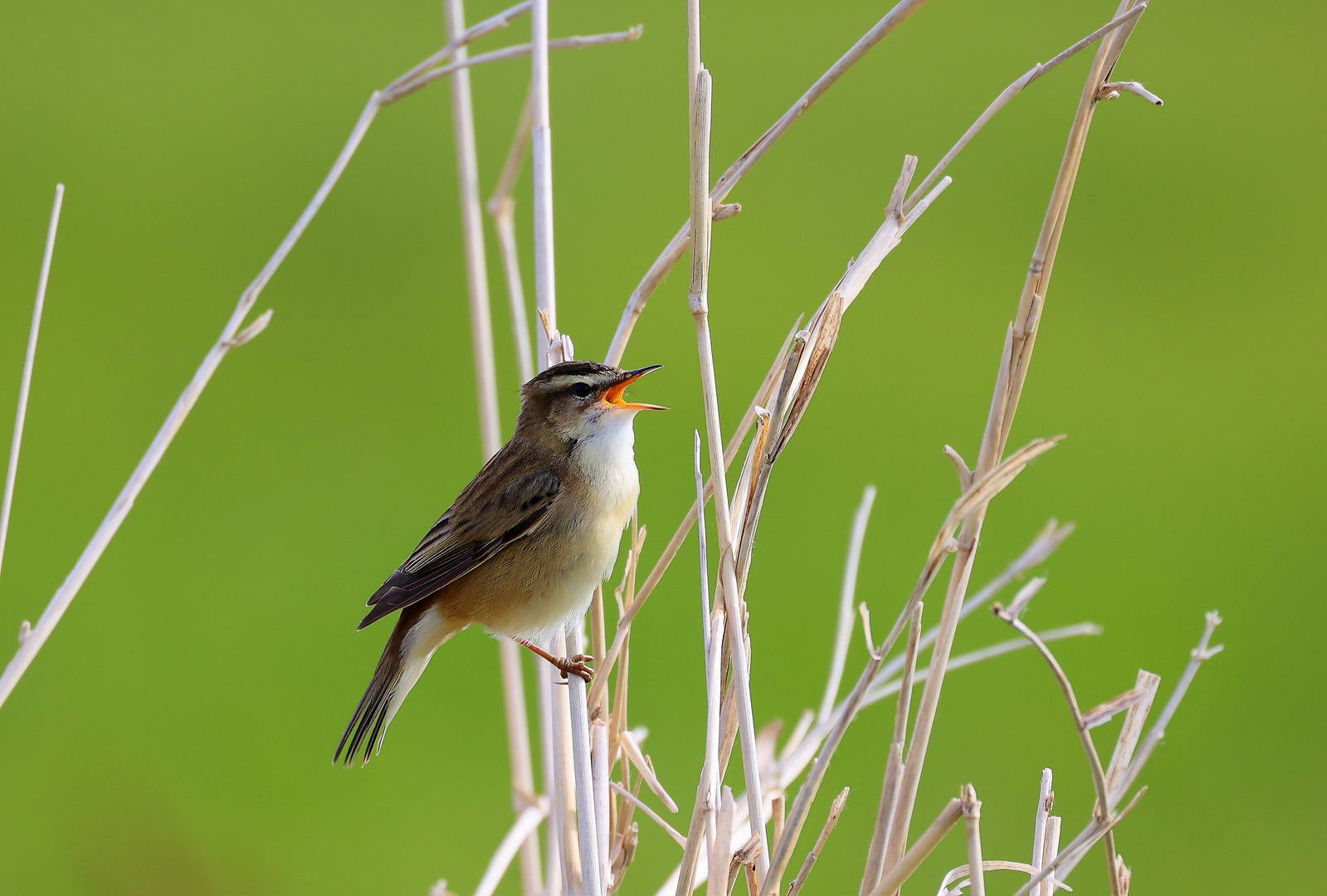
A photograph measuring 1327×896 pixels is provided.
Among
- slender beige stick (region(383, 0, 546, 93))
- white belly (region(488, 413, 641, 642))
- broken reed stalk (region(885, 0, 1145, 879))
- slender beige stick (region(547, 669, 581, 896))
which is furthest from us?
white belly (region(488, 413, 641, 642))

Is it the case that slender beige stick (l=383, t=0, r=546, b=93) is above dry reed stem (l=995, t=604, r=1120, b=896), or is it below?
above

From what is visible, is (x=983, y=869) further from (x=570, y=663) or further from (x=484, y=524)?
(x=484, y=524)

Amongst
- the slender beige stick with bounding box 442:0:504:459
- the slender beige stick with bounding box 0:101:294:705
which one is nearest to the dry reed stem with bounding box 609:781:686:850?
the slender beige stick with bounding box 0:101:294:705

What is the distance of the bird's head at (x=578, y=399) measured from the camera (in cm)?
276

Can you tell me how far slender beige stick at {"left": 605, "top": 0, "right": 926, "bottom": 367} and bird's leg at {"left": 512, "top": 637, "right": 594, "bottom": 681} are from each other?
681mm

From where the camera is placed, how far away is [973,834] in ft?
5.25

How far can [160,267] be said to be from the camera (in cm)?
833

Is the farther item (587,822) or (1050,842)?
(587,822)

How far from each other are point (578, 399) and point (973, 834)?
5.28ft

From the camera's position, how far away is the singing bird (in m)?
2.87

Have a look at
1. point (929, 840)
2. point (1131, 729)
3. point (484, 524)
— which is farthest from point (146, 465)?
point (1131, 729)

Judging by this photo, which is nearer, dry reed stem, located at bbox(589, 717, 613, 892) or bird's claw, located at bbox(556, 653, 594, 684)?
dry reed stem, located at bbox(589, 717, 613, 892)

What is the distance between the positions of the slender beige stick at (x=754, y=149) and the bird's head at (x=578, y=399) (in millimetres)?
155

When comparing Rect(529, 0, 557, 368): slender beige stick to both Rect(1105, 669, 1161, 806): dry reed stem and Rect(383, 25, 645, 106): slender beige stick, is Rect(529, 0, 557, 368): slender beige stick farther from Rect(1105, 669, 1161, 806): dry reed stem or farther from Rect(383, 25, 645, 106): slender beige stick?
Rect(1105, 669, 1161, 806): dry reed stem
